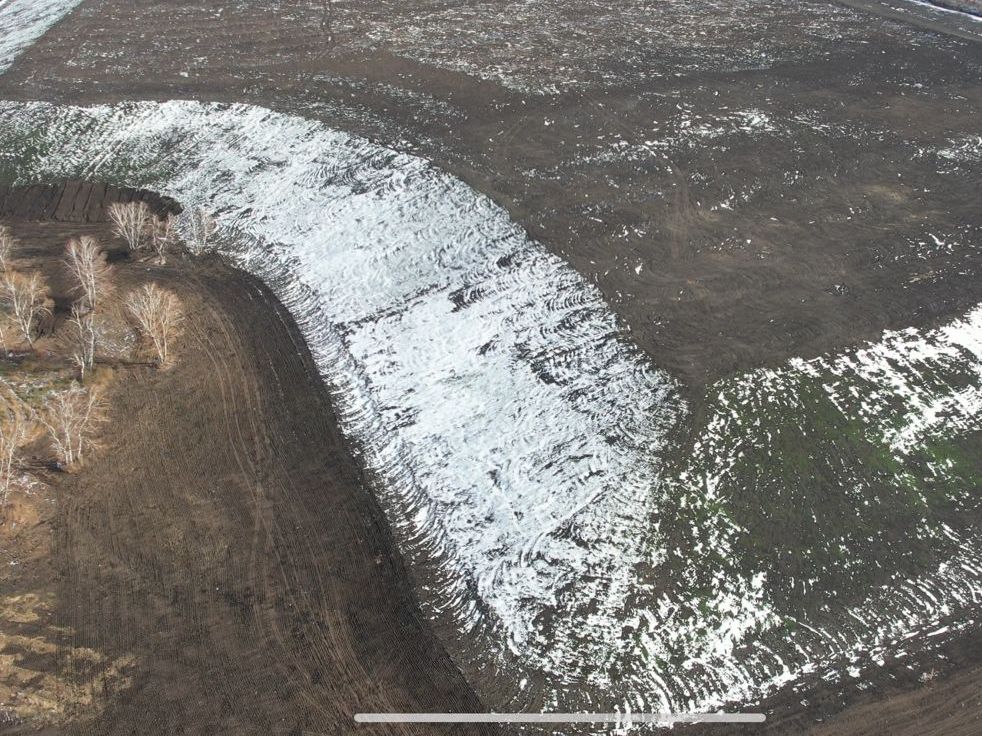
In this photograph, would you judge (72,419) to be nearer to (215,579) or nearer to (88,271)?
(88,271)

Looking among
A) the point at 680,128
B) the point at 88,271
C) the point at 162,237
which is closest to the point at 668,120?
the point at 680,128

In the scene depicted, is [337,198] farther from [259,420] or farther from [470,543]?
[470,543]

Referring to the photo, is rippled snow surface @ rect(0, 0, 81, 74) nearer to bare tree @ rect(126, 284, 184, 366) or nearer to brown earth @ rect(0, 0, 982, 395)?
brown earth @ rect(0, 0, 982, 395)

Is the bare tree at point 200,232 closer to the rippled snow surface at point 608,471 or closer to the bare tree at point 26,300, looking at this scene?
the rippled snow surface at point 608,471

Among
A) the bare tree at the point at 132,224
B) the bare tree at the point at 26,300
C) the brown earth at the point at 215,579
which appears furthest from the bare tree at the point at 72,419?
the bare tree at the point at 132,224

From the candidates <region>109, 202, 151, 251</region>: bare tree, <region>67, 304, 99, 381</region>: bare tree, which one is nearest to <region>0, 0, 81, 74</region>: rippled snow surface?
<region>109, 202, 151, 251</region>: bare tree
